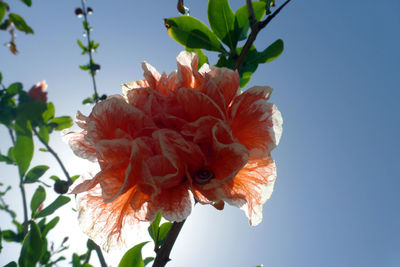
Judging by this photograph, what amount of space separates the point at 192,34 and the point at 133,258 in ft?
2.56

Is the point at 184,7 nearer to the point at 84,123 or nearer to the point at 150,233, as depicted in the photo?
the point at 84,123

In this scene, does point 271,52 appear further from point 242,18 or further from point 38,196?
point 38,196

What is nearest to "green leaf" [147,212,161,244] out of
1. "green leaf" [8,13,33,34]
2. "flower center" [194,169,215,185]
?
"flower center" [194,169,215,185]

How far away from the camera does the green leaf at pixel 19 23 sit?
5.52 feet

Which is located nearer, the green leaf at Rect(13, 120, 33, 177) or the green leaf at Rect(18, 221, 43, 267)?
the green leaf at Rect(18, 221, 43, 267)

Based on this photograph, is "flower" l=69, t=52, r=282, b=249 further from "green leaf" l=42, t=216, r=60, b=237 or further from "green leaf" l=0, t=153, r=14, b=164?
"green leaf" l=42, t=216, r=60, b=237

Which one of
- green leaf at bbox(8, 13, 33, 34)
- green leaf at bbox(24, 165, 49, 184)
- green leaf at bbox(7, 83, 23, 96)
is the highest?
green leaf at bbox(8, 13, 33, 34)

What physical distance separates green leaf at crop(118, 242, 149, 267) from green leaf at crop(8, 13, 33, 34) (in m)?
1.56

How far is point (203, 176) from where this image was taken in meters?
0.63

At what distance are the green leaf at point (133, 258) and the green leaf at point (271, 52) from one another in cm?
75

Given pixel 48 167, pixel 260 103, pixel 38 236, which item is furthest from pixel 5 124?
pixel 260 103

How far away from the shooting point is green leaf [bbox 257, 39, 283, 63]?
3.22ft

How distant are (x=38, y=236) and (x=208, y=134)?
0.71 m

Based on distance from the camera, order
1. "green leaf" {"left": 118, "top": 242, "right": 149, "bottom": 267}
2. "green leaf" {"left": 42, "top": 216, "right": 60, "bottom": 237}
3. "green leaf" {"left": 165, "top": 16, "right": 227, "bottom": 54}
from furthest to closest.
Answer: "green leaf" {"left": 42, "top": 216, "right": 60, "bottom": 237} < "green leaf" {"left": 165, "top": 16, "right": 227, "bottom": 54} < "green leaf" {"left": 118, "top": 242, "right": 149, "bottom": 267}
